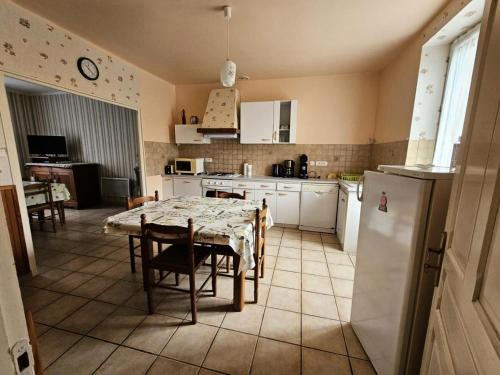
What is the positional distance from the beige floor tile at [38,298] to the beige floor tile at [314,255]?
2.50m

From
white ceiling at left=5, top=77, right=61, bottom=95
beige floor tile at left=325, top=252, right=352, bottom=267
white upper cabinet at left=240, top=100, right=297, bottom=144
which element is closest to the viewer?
beige floor tile at left=325, top=252, right=352, bottom=267

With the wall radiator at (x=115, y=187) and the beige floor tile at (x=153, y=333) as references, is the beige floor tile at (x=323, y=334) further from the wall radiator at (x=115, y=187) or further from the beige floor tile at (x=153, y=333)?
the wall radiator at (x=115, y=187)

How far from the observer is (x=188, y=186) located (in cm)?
396

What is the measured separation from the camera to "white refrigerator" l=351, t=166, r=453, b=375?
0.94m

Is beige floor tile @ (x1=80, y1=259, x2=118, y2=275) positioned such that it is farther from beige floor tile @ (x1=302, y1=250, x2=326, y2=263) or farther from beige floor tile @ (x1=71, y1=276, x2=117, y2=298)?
beige floor tile @ (x1=302, y1=250, x2=326, y2=263)

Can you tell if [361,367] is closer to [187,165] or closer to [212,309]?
[212,309]

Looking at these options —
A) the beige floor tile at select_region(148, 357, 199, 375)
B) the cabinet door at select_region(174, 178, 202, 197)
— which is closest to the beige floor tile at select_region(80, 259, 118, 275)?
the beige floor tile at select_region(148, 357, 199, 375)

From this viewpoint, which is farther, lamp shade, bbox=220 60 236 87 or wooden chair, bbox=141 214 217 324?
lamp shade, bbox=220 60 236 87

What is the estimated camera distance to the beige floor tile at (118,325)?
1532 mm

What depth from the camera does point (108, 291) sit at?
6.55 feet

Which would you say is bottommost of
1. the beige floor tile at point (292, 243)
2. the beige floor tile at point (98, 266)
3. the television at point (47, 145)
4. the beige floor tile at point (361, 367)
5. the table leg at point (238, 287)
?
the beige floor tile at point (361, 367)

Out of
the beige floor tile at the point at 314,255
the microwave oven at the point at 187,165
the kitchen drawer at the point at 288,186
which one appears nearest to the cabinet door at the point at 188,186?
the microwave oven at the point at 187,165

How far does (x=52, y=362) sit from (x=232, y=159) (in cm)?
337

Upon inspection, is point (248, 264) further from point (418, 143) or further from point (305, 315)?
point (418, 143)
